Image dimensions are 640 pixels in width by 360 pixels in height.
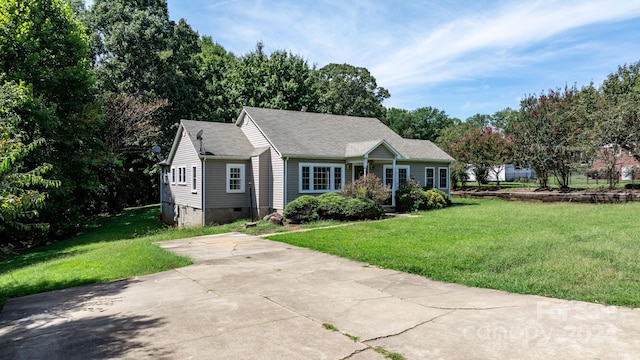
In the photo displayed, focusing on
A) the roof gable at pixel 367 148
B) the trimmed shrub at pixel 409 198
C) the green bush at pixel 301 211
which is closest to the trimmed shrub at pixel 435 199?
the trimmed shrub at pixel 409 198

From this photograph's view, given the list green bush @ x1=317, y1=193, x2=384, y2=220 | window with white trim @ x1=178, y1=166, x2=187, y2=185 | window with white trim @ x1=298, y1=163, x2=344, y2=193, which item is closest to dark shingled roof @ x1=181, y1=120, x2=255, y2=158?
window with white trim @ x1=178, y1=166, x2=187, y2=185

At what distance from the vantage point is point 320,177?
781 inches

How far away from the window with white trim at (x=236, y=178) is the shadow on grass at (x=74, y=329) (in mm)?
12087

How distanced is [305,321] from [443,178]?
21318 mm

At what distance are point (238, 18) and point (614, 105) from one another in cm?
2387

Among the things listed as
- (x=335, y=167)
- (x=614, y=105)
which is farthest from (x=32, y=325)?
(x=614, y=105)

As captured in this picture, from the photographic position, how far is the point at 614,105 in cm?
2522

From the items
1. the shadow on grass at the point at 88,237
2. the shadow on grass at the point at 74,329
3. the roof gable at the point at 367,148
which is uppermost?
the roof gable at the point at 367,148

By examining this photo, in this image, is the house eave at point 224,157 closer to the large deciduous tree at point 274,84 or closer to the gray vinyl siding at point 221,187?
the gray vinyl siding at point 221,187

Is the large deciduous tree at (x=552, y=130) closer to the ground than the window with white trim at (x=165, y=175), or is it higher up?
higher up

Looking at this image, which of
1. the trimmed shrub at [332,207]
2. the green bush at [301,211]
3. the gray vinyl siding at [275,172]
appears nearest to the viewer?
the green bush at [301,211]

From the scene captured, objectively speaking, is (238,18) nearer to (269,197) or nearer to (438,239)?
(269,197)

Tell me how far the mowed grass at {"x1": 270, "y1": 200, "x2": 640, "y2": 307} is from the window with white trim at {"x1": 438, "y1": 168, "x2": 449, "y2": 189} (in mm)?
8748

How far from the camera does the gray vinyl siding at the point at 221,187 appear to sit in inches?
739
